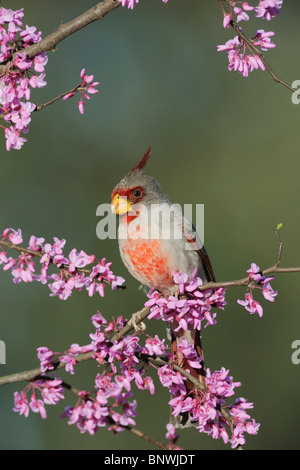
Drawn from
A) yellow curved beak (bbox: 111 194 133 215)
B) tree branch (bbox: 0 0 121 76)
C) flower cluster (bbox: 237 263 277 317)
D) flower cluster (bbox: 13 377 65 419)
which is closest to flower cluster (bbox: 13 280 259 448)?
flower cluster (bbox: 13 377 65 419)

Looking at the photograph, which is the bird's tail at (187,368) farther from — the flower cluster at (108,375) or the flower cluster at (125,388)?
the flower cluster at (108,375)

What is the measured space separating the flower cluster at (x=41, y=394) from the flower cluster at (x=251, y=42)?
162cm

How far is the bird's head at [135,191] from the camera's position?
13.7ft

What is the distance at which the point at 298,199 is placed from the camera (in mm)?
10539

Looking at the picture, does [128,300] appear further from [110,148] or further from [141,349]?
[141,349]

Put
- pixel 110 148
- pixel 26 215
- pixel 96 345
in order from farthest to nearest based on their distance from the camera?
pixel 110 148, pixel 26 215, pixel 96 345

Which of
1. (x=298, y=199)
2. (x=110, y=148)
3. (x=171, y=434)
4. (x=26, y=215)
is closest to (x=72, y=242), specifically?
(x=26, y=215)

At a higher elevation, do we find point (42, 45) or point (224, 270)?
point (224, 270)

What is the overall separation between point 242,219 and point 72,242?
267 cm

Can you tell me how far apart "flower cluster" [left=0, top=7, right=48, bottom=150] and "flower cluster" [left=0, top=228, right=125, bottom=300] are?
1.47 ft

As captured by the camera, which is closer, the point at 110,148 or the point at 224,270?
the point at 224,270

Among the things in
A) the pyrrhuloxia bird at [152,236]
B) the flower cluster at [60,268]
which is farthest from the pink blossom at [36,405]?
the pyrrhuloxia bird at [152,236]

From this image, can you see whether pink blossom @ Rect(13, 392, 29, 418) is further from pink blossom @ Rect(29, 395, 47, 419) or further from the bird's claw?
the bird's claw
